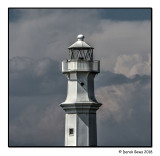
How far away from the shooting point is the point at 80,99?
82.6 meters

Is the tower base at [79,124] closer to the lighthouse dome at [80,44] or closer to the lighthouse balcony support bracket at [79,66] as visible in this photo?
the lighthouse balcony support bracket at [79,66]

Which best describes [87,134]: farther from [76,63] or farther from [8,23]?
[8,23]

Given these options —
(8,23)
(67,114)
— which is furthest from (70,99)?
(8,23)

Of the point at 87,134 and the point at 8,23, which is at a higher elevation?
the point at 8,23

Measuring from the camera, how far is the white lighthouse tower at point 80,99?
270ft

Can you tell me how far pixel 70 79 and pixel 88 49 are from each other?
94.0 inches

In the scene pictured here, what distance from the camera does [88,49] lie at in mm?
83562

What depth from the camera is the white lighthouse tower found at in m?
82.3

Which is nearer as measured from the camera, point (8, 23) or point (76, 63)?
point (8, 23)

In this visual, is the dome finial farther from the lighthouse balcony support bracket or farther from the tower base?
the tower base

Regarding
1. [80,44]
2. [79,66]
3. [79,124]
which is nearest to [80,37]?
[80,44]
